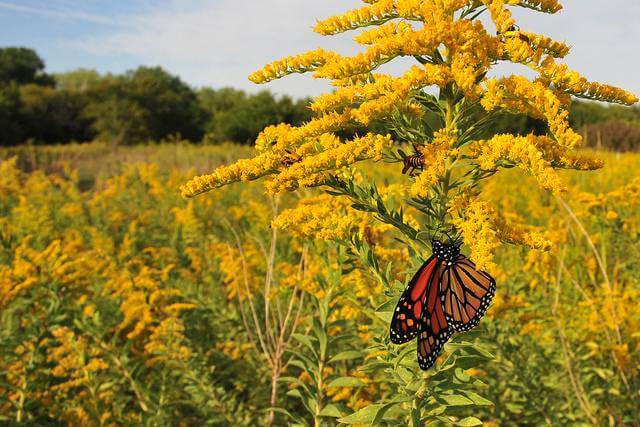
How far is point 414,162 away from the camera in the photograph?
1.60m

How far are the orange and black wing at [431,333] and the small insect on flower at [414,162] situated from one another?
0.37m

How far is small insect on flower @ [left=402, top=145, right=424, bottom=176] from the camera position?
1582 mm

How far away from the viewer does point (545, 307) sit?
3723 mm

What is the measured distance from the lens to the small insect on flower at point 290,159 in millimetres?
1712

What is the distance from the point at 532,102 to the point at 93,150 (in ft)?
94.2

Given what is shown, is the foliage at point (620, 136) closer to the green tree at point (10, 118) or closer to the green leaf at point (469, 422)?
the green leaf at point (469, 422)

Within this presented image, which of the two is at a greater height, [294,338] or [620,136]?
[620,136]

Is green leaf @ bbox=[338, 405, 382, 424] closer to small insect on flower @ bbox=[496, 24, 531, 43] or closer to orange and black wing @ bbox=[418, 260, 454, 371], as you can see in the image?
orange and black wing @ bbox=[418, 260, 454, 371]

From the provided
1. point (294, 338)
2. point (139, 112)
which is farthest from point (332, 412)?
point (139, 112)

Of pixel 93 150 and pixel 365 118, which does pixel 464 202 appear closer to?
pixel 365 118

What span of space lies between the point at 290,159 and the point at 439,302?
0.67m

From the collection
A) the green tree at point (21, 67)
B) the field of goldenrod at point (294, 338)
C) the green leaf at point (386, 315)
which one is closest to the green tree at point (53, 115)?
the green tree at point (21, 67)

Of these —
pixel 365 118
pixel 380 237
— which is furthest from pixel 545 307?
pixel 365 118

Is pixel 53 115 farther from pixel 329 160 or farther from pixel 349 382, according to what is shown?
pixel 329 160
